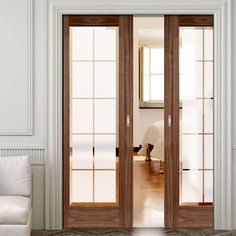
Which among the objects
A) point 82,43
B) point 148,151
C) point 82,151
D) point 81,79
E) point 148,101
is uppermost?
point 82,43

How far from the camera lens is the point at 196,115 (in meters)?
4.77

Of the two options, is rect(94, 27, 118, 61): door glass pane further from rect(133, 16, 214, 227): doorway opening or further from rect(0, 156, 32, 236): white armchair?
rect(0, 156, 32, 236): white armchair

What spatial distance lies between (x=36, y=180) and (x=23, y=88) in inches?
36.4

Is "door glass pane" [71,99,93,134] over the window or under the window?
under

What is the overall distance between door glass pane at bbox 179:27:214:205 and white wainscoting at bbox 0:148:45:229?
1409 mm

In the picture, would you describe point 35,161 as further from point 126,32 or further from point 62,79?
point 126,32

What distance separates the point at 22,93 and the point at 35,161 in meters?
0.69

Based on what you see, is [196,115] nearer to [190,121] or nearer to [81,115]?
[190,121]

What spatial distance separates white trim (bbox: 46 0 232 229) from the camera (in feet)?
15.1

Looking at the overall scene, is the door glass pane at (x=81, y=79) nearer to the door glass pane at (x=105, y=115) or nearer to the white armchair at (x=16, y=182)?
the door glass pane at (x=105, y=115)

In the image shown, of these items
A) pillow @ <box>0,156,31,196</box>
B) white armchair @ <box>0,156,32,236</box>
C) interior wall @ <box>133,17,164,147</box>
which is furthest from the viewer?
interior wall @ <box>133,17,164,147</box>

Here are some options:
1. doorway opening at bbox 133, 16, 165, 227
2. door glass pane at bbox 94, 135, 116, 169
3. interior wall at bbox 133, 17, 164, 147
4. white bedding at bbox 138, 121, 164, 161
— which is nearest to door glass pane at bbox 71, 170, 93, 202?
door glass pane at bbox 94, 135, 116, 169

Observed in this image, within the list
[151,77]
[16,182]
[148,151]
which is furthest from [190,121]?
[151,77]

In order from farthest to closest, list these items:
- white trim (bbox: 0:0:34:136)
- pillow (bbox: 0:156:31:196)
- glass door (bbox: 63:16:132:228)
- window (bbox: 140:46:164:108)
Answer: window (bbox: 140:46:164:108) < glass door (bbox: 63:16:132:228) < white trim (bbox: 0:0:34:136) < pillow (bbox: 0:156:31:196)
